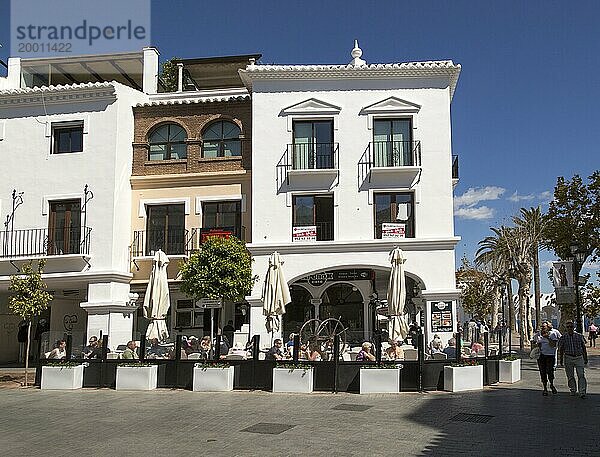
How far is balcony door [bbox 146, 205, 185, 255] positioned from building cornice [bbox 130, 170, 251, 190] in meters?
0.87

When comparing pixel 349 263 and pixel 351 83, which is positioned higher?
pixel 351 83

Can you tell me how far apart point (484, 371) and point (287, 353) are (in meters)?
4.94

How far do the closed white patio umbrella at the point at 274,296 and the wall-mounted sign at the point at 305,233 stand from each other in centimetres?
441

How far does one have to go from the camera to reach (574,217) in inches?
1099

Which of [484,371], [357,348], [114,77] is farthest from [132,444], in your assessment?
[114,77]

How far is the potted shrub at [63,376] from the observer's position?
57.0ft

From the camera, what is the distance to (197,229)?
25.6 metres

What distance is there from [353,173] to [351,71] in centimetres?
377

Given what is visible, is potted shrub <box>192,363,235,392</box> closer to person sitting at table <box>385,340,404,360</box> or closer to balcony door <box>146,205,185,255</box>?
person sitting at table <box>385,340,404,360</box>

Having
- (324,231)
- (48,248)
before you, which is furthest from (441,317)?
(48,248)

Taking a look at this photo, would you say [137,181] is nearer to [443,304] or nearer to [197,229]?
[197,229]

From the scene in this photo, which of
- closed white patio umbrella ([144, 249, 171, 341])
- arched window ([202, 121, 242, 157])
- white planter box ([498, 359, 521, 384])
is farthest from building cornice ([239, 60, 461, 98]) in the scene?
white planter box ([498, 359, 521, 384])

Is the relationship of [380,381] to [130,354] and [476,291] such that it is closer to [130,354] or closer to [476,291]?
[130,354]

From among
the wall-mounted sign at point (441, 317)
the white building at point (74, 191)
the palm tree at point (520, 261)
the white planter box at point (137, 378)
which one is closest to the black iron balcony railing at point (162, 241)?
the white building at point (74, 191)
